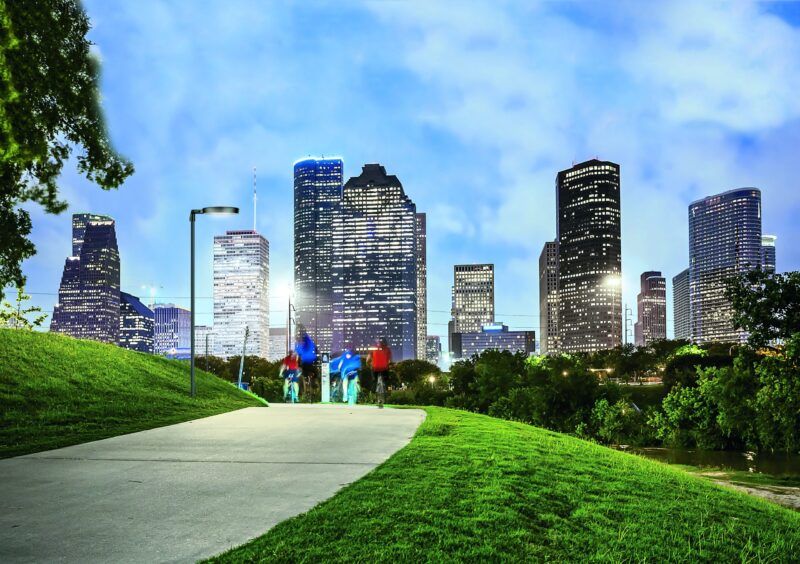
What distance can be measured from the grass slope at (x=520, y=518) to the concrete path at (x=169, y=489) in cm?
50

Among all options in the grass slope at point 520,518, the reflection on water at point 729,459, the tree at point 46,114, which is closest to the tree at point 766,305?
the reflection on water at point 729,459

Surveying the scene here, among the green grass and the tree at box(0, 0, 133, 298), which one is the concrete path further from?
the tree at box(0, 0, 133, 298)

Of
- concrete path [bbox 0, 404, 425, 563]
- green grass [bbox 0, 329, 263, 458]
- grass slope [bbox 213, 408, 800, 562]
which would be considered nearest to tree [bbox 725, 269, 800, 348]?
grass slope [bbox 213, 408, 800, 562]

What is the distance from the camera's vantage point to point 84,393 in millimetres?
15008

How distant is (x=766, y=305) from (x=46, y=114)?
74.9ft

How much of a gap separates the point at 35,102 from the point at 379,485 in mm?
11840

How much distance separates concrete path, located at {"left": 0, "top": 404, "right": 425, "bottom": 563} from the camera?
4938 millimetres

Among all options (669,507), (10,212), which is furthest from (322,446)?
(10,212)

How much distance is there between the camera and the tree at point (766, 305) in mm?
20344

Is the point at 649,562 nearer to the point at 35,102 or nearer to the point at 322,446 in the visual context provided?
the point at 322,446

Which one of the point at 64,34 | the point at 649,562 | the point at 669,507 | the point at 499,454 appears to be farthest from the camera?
the point at 64,34

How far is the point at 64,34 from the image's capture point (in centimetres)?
1488

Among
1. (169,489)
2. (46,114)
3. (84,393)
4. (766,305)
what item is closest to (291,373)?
(84,393)

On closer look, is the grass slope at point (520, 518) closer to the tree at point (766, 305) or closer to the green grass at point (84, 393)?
the green grass at point (84, 393)
